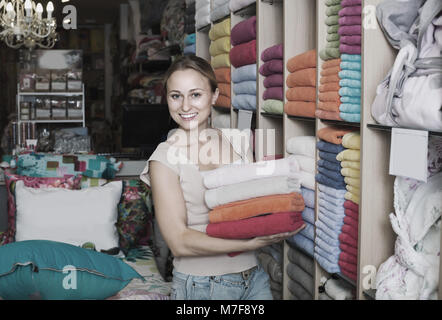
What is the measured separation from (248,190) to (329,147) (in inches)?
13.9

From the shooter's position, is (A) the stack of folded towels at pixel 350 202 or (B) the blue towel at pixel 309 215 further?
(B) the blue towel at pixel 309 215

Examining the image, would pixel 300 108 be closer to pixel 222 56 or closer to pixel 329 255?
pixel 329 255

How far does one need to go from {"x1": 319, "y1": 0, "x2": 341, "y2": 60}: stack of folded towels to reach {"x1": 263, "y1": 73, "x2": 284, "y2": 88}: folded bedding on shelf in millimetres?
378

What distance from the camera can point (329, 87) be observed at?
1573mm

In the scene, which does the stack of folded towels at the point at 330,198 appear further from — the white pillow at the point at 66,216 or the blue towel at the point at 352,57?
the white pillow at the point at 66,216

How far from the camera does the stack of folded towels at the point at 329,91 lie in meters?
1.52

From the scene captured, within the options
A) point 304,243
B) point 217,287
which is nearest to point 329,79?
point 304,243

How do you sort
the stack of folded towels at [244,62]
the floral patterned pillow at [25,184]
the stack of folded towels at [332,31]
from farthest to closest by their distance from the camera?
the floral patterned pillow at [25,184], the stack of folded towels at [244,62], the stack of folded towels at [332,31]

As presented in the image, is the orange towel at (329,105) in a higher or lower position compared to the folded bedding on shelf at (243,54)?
lower

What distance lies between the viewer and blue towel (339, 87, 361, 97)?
1.45 meters

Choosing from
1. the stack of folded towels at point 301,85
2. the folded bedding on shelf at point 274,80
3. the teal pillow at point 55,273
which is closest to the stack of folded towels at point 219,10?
the folded bedding on shelf at point 274,80

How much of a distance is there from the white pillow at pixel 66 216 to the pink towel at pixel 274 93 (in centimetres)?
78

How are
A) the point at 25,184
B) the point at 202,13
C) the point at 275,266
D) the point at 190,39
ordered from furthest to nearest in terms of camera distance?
the point at 190,39
the point at 202,13
the point at 25,184
the point at 275,266

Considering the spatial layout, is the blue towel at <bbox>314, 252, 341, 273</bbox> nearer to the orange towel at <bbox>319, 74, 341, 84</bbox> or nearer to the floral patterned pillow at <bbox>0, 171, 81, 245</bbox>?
the orange towel at <bbox>319, 74, 341, 84</bbox>
